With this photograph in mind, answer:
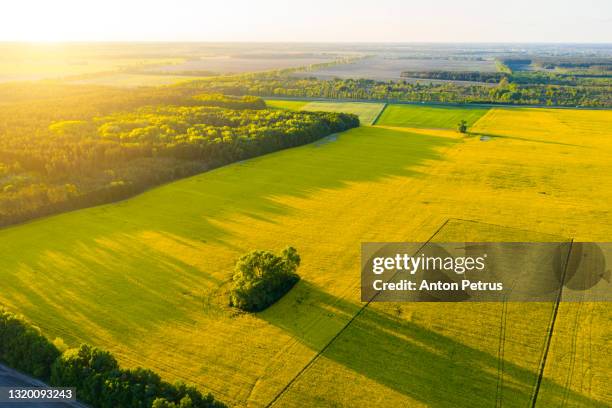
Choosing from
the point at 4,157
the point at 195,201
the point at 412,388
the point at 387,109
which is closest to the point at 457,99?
the point at 387,109

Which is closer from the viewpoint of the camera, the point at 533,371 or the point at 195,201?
the point at 533,371

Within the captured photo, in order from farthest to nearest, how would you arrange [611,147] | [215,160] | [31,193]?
[611,147], [215,160], [31,193]

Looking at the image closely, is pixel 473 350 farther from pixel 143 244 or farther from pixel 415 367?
pixel 143 244

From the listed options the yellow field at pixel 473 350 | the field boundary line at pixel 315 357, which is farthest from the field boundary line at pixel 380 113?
the field boundary line at pixel 315 357

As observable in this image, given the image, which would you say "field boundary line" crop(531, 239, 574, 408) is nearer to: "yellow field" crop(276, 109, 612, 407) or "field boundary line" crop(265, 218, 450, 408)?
"yellow field" crop(276, 109, 612, 407)

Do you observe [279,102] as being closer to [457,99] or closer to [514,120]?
[457,99]
